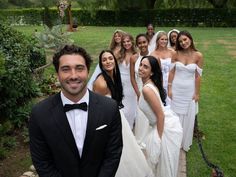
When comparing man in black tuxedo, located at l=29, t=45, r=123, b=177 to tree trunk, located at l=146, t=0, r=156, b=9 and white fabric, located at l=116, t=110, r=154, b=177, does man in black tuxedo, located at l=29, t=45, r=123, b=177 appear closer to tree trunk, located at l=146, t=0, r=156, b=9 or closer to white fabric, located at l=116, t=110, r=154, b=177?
white fabric, located at l=116, t=110, r=154, b=177

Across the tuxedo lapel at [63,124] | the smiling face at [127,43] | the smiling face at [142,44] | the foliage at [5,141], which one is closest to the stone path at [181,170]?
the foliage at [5,141]

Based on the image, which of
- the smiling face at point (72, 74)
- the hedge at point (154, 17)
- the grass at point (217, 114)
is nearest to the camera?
the smiling face at point (72, 74)

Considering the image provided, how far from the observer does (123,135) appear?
4.73 m

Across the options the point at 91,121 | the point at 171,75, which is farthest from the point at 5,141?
the point at 91,121

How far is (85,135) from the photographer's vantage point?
111 inches

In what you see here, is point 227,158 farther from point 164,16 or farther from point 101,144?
point 164,16

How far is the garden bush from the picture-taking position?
6.41 m

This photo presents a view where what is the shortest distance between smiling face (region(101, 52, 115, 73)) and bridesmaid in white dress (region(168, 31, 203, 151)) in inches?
65.3

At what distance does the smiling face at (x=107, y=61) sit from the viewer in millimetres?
5277

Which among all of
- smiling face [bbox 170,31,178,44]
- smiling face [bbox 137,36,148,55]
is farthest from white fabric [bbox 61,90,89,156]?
smiling face [bbox 170,31,178,44]

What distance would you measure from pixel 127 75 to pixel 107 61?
5.69 feet

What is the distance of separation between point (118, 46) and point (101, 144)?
442 cm

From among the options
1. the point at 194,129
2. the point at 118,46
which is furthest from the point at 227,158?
the point at 118,46

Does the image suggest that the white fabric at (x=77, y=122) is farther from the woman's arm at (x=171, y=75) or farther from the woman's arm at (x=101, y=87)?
the woman's arm at (x=171, y=75)
